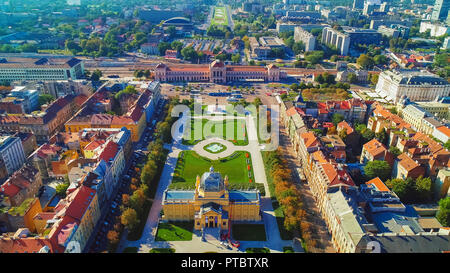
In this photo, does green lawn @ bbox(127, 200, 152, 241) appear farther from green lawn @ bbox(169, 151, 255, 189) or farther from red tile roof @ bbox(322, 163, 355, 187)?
red tile roof @ bbox(322, 163, 355, 187)

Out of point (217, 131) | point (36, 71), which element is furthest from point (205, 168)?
point (36, 71)

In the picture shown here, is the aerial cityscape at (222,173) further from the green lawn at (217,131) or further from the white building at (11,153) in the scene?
the green lawn at (217,131)

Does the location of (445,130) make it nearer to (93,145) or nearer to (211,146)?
(211,146)

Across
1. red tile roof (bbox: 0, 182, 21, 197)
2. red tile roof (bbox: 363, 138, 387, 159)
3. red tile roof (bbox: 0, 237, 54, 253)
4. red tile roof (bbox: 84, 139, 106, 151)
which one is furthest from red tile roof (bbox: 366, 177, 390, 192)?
red tile roof (bbox: 0, 182, 21, 197)

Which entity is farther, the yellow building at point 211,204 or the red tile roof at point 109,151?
the red tile roof at point 109,151

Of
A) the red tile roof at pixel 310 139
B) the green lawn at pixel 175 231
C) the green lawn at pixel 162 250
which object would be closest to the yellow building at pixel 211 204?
the green lawn at pixel 175 231
